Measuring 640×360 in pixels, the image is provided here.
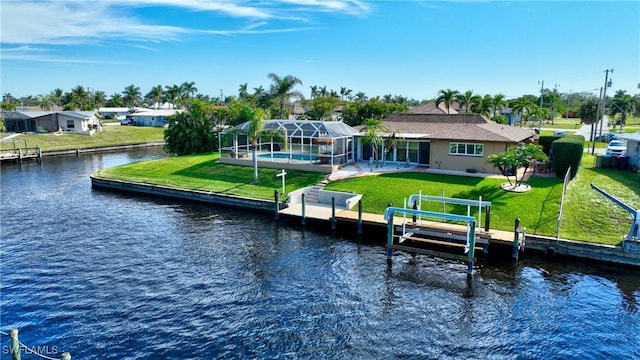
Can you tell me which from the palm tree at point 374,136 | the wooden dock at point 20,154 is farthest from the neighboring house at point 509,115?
the wooden dock at point 20,154

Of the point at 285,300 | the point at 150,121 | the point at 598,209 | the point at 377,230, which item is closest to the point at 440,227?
the point at 377,230

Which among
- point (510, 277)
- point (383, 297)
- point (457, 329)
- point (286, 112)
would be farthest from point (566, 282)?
point (286, 112)

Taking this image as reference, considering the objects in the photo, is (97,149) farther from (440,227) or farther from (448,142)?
(440,227)

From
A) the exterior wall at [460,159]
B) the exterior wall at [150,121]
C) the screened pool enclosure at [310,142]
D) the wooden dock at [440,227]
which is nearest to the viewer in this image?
the wooden dock at [440,227]

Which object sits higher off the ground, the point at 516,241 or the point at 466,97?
the point at 466,97

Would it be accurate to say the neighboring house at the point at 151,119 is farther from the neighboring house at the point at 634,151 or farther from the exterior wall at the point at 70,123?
the neighboring house at the point at 634,151

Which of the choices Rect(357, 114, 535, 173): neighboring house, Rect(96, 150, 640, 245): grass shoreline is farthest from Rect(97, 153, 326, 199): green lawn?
Rect(357, 114, 535, 173): neighboring house

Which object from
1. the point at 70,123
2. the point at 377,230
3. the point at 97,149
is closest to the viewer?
the point at 377,230
